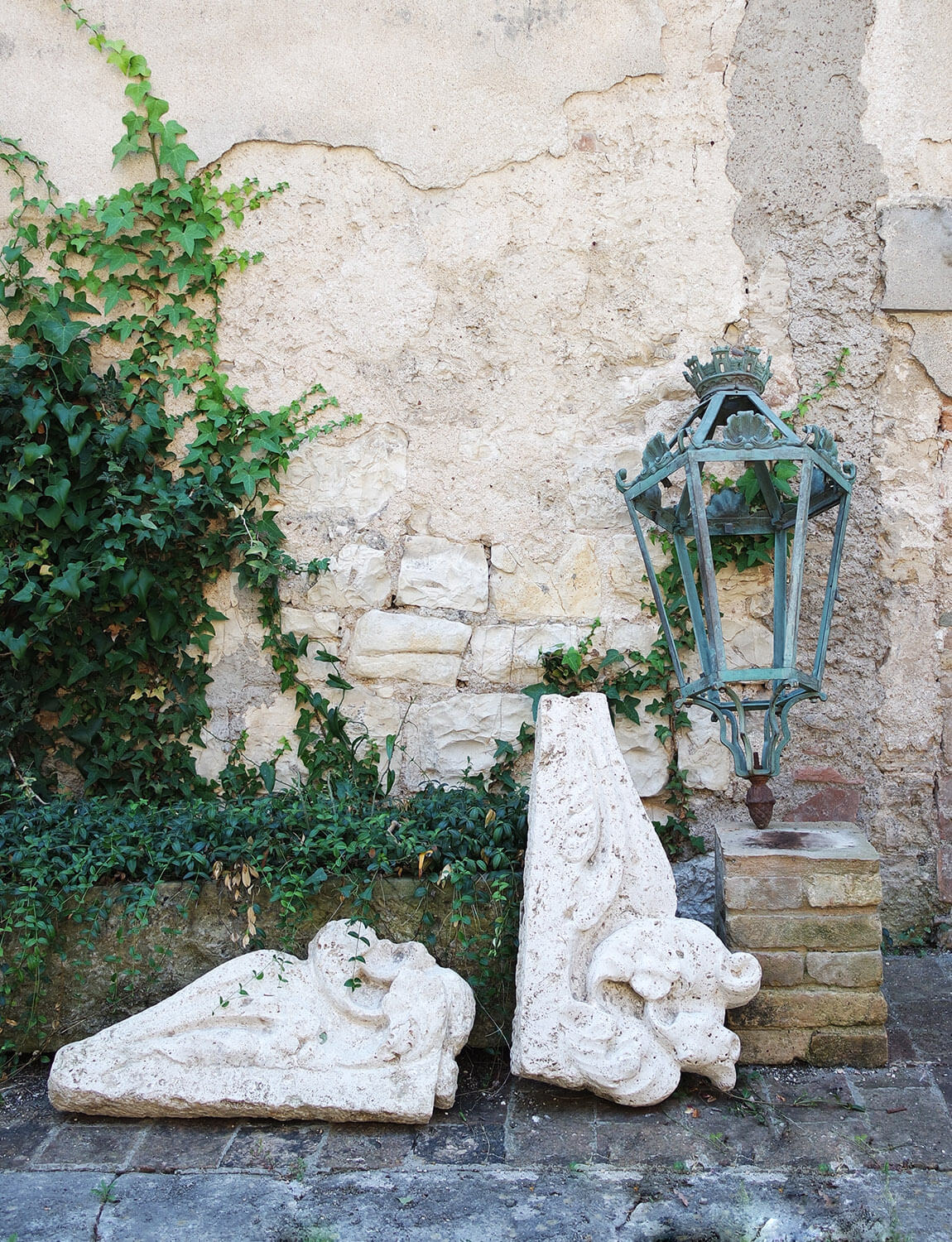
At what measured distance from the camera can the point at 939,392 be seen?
3113mm

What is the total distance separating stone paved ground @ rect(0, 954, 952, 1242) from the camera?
6.02ft

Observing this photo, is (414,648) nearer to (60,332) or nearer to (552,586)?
(552,586)

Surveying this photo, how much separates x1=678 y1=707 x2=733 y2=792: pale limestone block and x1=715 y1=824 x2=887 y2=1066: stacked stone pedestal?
647 millimetres

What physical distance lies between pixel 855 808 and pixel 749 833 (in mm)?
643

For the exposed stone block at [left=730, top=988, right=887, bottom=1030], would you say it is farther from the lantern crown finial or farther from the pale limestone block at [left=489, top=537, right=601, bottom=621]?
the lantern crown finial

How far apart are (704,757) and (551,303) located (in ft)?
4.80

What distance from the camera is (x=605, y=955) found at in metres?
2.27

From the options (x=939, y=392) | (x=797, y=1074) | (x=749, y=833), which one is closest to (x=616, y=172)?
(x=939, y=392)

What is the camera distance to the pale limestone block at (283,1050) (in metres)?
2.18

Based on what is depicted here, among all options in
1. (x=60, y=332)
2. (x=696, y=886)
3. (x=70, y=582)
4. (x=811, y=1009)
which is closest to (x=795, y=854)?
(x=811, y=1009)

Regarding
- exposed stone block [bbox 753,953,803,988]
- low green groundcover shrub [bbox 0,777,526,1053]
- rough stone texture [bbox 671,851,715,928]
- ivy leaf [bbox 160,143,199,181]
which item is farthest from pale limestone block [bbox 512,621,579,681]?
ivy leaf [bbox 160,143,199,181]

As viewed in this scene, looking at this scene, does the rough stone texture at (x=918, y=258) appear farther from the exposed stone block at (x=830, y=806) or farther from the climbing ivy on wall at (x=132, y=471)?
the climbing ivy on wall at (x=132, y=471)

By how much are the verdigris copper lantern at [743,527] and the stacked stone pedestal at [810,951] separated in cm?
25

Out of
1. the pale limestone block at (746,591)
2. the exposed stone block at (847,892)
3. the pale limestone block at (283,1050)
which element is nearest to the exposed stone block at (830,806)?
the pale limestone block at (746,591)
